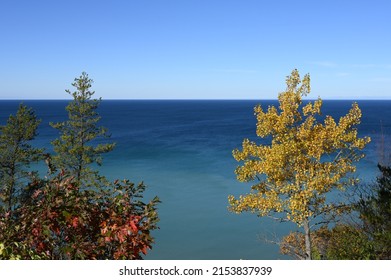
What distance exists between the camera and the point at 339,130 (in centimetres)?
1608

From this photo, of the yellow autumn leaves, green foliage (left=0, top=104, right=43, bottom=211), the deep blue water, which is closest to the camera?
the yellow autumn leaves

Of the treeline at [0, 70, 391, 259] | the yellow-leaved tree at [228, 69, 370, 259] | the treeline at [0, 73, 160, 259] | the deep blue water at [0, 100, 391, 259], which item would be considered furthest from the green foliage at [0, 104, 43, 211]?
the treeline at [0, 73, 160, 259]

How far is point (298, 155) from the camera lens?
1631 centimetres

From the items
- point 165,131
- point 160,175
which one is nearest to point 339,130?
point 160,175

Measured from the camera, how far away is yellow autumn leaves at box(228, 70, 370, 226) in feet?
52.4

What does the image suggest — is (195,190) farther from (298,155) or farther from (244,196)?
(298,155)

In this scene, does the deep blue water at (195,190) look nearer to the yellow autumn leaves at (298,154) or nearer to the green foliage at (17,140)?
the yellow autumn leaves at (298,154)

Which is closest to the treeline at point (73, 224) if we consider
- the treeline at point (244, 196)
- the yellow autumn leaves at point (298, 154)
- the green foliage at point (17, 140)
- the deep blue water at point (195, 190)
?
the treeline at point (244, 196)

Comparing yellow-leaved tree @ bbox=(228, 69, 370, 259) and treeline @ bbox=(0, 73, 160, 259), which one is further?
yellow-leaved tree @ bbox=(228, 69, 370, 259)

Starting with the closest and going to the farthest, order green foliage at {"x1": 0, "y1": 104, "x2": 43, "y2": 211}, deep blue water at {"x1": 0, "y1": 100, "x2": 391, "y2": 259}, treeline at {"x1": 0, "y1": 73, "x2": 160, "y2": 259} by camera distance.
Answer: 1. treeline at {"x1": 0, "y1": 73, "x2": 160, "y2": 259}
2. green foliage at {"x1": 0, "y1": 104, "x2": 43, "y2": 211}
3. deep blue water at {"x1": 0, "y1": 100, "x2": 391, "y2": 259}

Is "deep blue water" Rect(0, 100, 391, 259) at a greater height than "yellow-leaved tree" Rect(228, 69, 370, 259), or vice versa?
"yellow-leaved tree" Rect(228, 69, 370, 259)

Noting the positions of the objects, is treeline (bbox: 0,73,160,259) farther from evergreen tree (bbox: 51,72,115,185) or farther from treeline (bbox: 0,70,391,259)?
evergreen tree (bbox: 51,72,115,185)
